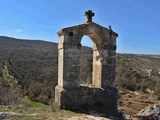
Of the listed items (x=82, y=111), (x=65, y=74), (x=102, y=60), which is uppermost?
(x=102, y=60)

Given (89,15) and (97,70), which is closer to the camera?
(89,15)

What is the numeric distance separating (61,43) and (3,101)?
6249 mm

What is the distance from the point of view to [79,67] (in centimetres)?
786

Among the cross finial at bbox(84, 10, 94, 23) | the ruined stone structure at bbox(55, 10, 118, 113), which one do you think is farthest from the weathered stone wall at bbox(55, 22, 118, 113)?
the cross finial at bbox(84, 10, 94, 23)

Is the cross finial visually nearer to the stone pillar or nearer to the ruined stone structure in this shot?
the ruined stone structure

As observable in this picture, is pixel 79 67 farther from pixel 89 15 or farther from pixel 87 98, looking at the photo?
pixel 89 15

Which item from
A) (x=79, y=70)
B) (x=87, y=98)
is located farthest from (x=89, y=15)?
(x=87, y=98)

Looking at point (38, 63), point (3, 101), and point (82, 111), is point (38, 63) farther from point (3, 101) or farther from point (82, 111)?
point (82, 111)

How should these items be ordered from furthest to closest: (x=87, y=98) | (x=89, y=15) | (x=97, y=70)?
(x=97, y=70) → (x=89, y=15) → (x=87, y=98)

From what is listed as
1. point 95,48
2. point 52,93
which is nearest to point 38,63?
point 52,93

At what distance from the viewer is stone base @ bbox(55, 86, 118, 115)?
24.7 ft

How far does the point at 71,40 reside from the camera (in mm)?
7754

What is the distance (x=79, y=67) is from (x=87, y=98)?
117 centimetres

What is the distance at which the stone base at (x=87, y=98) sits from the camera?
24.7ft
